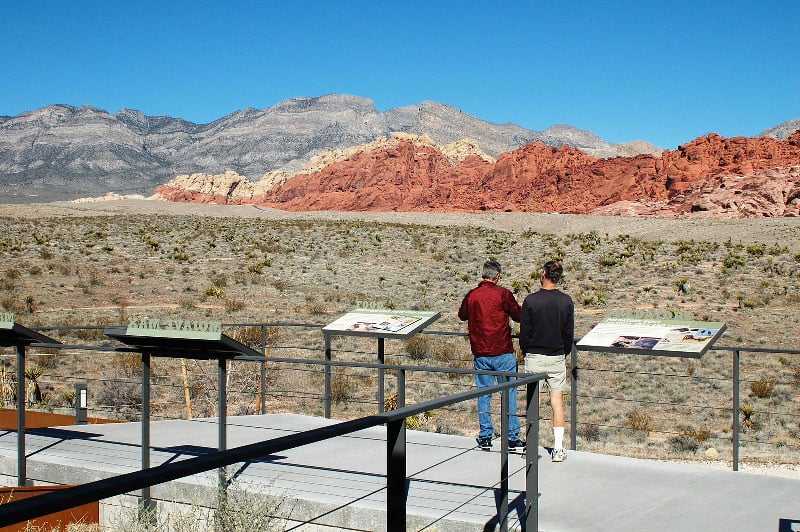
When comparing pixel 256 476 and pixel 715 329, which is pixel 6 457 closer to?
pixel 256 476

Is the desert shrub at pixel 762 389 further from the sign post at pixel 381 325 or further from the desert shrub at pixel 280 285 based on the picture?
the desert shrub at pixel 280 285

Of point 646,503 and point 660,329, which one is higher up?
point 660,329

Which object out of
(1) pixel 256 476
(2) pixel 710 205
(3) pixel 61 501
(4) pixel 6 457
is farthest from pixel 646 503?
(2) pixel 710 205

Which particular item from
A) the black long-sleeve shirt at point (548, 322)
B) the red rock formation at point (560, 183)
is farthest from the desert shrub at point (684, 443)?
the red rock formation at point (560, 183)

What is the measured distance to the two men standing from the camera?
771cm

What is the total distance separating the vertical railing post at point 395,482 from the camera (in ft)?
12.4

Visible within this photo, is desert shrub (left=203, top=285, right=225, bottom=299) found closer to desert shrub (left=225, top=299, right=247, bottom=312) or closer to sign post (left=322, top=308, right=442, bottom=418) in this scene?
desert shrub (left=225, top=299, right=247, bottom=312)

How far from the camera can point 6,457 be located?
25.7 ft

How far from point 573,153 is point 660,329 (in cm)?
10228

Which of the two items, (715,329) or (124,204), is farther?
(124,204)

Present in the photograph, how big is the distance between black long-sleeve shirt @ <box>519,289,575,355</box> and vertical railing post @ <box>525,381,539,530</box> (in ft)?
6.40

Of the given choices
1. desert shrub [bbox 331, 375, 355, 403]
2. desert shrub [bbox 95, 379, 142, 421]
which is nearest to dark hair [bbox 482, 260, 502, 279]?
desert shrub [bbox 95, 379, 142, 421]

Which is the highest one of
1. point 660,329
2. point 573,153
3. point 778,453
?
point 573,153


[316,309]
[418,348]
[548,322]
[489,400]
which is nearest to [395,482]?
[548,322]
